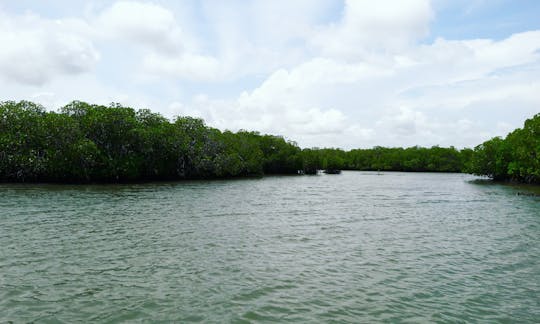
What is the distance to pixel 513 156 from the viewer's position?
78.8 metres

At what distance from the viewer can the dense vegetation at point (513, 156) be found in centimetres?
6481

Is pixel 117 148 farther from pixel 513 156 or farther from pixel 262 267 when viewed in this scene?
pixel 513 156

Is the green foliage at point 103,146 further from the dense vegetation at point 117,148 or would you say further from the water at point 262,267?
the water at point 262,267

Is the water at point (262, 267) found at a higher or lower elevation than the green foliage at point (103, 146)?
lower

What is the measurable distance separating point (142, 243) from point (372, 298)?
13.0 meters

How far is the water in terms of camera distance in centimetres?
1188

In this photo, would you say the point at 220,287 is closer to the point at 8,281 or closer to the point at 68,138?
the point at 8,281

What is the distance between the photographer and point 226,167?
8631 centimetres

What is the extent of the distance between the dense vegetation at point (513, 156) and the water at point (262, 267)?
137ft

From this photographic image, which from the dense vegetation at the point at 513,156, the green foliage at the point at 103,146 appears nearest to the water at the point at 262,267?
the green foliage at the point at 103,146

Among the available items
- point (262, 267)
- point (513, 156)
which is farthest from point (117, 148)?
point (513, 156)

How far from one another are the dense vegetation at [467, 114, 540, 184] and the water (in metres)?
41.7

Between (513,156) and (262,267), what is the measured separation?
263 ft

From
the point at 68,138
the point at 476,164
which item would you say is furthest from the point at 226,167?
the point at 476,164
